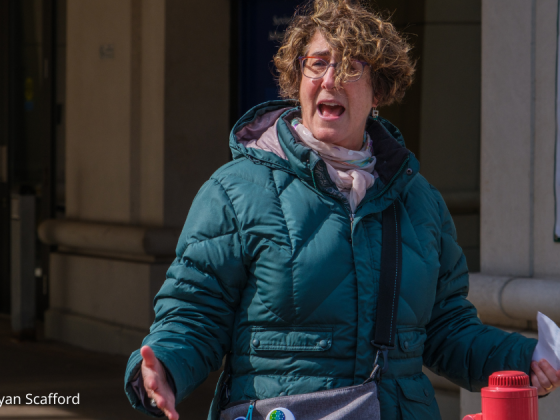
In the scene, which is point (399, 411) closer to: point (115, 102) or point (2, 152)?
point (115, 102)

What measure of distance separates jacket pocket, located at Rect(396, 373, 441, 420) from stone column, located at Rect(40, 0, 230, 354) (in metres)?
4.23

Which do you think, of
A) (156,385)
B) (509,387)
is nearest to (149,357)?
(156,385)

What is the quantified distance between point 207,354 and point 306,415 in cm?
28

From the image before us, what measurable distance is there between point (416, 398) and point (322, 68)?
0.90 meters

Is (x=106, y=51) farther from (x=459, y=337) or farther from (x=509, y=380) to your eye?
(x=509, y=380)

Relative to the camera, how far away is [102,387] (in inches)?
223

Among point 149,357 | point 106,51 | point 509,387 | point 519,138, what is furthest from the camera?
point 106,51

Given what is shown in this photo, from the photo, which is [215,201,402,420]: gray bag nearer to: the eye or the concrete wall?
A: the eye

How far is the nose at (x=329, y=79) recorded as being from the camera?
2.23 metres

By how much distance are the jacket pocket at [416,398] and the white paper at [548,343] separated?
0.29 meters

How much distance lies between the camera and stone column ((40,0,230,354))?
20.8ft

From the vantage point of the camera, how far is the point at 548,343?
213cm

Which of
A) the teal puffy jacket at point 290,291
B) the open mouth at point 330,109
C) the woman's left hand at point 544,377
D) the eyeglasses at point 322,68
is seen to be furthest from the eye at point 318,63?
the woman's left hand at point 544,377

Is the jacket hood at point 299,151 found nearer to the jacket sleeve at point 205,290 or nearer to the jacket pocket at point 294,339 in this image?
the jacket sleeve at point 205,290
